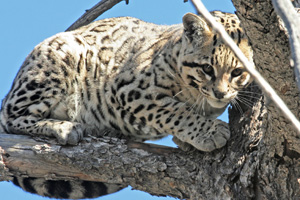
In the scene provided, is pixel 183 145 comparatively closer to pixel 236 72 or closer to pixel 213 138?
pixel 213 138

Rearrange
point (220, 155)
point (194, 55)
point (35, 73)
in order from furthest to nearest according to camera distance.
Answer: point (35, 73) < point (194, 55) < point (220, 155)

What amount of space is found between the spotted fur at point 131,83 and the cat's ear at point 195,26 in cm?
1

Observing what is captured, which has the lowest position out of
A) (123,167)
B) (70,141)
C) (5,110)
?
(123,167)

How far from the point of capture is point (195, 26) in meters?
5.54

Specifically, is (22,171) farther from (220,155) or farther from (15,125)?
(220,155)

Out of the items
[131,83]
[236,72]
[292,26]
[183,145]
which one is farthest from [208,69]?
[292,26]

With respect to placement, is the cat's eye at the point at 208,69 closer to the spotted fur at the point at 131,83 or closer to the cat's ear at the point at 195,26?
the spotted fur at the point at 131,83

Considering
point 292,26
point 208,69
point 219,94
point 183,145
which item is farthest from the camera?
point 183,145

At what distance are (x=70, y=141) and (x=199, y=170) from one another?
1.54 meters

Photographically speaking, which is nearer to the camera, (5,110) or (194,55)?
(194,55)

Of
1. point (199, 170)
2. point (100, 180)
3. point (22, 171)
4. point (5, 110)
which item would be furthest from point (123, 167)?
point (5, 110)

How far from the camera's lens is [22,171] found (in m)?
5.58

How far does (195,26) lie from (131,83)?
45.8 inches

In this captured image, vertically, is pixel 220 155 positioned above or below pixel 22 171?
below
